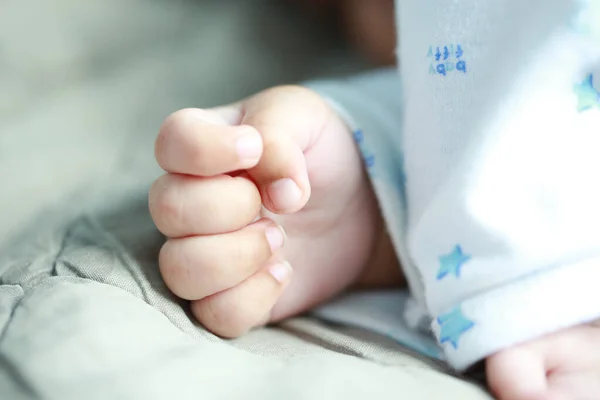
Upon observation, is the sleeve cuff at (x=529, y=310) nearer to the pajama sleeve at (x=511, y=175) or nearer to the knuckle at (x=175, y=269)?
the pajama sleeve at (x=511, y=175)

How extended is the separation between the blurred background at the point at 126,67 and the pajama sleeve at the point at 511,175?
0.30m

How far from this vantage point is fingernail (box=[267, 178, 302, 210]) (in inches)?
17.4

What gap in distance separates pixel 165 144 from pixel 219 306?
0.38 ft

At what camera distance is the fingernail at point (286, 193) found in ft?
1.45

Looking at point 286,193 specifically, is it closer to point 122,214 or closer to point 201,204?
point 201,204

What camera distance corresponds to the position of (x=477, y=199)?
17.9 inches

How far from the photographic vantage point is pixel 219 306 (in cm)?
46

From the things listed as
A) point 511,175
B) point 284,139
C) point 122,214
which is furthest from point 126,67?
point 511,175

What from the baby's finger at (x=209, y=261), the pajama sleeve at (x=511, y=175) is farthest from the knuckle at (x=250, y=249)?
the pajama sleeve at (x=511, y=175)

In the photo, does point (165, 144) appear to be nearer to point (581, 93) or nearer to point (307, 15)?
point (581, 93)

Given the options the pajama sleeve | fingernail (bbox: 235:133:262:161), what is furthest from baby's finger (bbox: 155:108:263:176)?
the pajama sleeve

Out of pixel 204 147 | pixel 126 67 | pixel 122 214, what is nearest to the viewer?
pixel 204 147

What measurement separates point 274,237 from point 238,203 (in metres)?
0.04

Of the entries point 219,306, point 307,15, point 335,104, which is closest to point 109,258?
point 219,306
